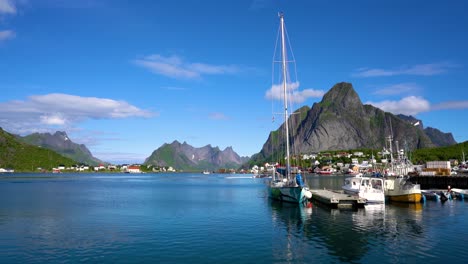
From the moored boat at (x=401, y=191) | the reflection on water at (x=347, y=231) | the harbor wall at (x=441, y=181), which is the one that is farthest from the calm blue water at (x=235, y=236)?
the harbor wall at (x=441, y=181)

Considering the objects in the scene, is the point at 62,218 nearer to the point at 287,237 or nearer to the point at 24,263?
the point at 24,263

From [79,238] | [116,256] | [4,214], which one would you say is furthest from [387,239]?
[4,214]

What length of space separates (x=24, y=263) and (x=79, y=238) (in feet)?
30.3

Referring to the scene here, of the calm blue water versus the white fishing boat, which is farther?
the white fishing boat

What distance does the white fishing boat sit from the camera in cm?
6450

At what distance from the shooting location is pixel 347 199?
61.1 meters

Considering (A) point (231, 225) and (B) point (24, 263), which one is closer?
(B) point (24, 263)

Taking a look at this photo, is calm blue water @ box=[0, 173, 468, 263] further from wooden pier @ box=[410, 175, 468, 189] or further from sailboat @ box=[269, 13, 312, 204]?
wooden pier @ box=[410, 175, 468, 189]

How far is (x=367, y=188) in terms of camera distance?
216 ft

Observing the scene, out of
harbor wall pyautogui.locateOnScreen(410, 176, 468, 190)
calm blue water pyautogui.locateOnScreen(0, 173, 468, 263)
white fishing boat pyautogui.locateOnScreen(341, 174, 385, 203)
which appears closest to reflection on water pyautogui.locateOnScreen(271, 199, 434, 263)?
calm blue water pyautogui.locateOnScreen(0, 173, 468, 263)

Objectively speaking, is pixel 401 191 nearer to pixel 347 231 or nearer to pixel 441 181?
pixel 347 231

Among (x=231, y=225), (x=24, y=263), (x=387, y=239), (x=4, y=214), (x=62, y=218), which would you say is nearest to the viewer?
(x=24, y=263)

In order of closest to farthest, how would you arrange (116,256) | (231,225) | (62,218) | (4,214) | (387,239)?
1. (116,256)
2. (387,239)
3. (231,225)
4. (62,218)
5. (4,214)

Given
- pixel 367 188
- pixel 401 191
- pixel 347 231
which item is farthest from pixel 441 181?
pixel 347 231
